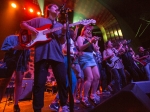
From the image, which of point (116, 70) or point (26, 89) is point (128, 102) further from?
point (116, 70)

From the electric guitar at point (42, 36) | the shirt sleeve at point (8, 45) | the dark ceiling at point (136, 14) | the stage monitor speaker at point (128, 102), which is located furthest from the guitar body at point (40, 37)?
the dark ceiling at point (136, 14)

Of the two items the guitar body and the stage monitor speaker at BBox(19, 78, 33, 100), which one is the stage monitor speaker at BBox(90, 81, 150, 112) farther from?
the stage monitor speaker at BBox(19, 78, 33, 100)

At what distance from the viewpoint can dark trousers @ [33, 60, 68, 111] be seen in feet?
7.27

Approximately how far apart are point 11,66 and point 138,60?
6.71m

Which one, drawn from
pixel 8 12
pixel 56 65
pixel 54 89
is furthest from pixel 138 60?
pixel 8 12

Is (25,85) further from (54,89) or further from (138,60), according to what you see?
(138,60)

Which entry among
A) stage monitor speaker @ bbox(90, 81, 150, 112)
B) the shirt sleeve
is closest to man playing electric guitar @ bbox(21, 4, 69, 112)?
→ the shirt sleeve

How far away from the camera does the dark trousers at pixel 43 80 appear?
2217mm

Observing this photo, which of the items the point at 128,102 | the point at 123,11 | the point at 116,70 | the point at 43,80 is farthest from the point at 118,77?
the point at 123,11

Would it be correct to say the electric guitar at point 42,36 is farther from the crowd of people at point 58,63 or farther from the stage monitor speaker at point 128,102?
the stage monitor speaker at point 128,102

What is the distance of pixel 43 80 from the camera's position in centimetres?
230

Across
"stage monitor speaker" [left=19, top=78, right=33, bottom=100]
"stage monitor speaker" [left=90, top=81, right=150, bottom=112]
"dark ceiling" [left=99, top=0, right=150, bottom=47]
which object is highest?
"dark ceiling" [left=99, top=0, right=150, bottom=47]

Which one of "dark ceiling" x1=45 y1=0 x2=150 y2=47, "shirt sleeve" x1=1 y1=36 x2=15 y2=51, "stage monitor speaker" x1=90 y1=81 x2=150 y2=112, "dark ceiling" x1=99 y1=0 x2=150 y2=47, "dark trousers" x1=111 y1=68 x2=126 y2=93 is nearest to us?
"stage monitor speaker" x1=90 y1=81 x2=150 y2=112

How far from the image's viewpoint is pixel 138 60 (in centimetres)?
773
